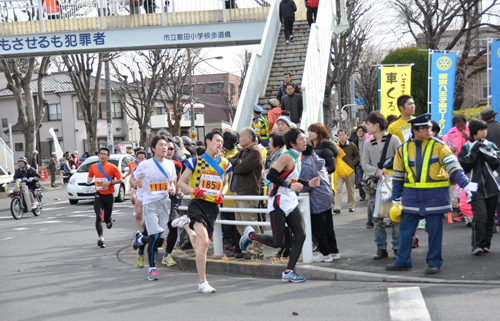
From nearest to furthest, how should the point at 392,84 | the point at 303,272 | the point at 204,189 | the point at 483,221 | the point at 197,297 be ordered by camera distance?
the point at 197,297
the point at 204,189
the point at 303,272
the point at 483,221
the point at 392,84

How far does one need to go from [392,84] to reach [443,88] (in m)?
2.56

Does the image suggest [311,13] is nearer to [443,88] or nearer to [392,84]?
[392,84]

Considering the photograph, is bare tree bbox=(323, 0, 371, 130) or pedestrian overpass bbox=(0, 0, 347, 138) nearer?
pedestrian overpass bbox=(0, 0, 347, 138)

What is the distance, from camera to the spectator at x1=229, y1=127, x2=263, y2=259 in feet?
24.0

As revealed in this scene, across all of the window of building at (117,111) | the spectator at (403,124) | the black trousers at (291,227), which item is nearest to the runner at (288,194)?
the black trousers at (291,227)

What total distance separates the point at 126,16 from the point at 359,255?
14.1 meters

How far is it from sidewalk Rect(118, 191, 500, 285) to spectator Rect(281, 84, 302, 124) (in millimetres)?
3657

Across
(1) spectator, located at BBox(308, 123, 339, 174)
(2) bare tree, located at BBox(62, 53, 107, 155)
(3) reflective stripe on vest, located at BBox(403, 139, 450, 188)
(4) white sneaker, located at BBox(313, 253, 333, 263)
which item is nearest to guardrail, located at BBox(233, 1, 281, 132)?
(1) spectator, located at BBox(308, 123, 339, 174)

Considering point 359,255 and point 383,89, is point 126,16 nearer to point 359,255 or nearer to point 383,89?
point 383,89

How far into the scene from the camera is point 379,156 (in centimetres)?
750

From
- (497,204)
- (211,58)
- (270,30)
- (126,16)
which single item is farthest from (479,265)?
(211,58)

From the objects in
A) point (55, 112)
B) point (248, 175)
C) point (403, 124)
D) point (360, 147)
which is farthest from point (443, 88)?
point (55, 112)

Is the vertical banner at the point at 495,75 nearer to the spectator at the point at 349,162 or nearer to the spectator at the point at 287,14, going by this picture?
the spectator at the point at 349,162

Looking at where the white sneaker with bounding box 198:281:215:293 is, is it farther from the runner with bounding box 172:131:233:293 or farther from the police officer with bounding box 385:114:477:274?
the police officer with bounding box 385:114:477:274
